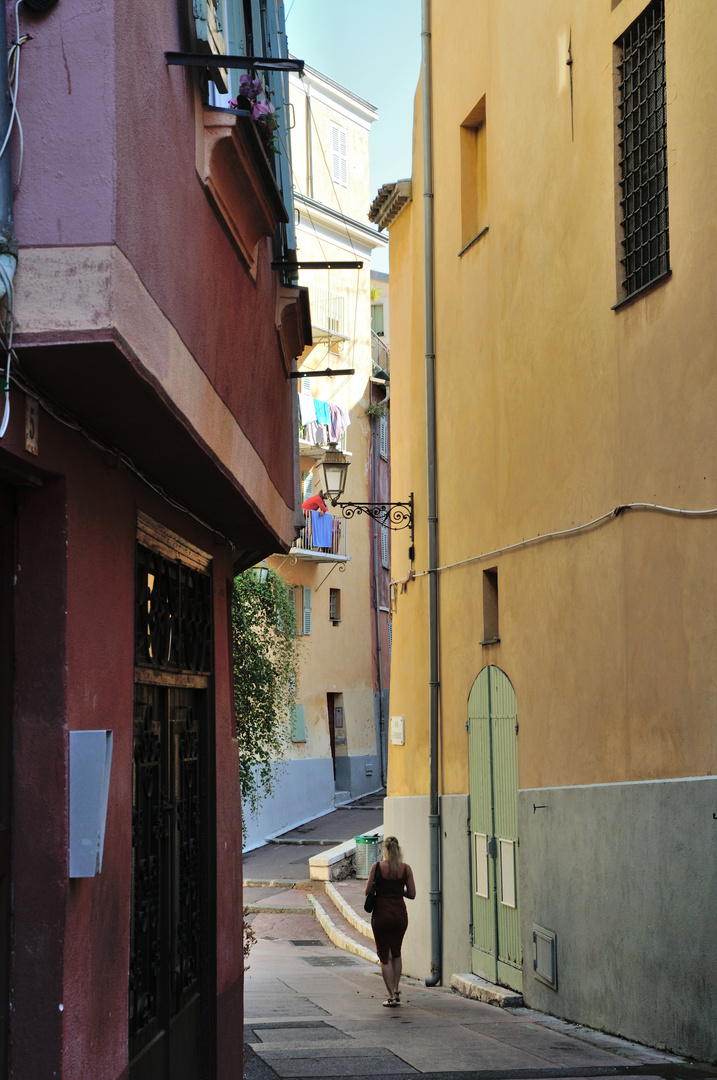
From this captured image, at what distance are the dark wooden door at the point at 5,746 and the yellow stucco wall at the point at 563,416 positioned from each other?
5.50m

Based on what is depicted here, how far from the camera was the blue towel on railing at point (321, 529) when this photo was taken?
34.6 metres

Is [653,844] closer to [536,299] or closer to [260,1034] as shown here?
[260,1034]

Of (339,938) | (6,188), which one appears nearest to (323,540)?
(339,938)

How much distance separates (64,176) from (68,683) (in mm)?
1598

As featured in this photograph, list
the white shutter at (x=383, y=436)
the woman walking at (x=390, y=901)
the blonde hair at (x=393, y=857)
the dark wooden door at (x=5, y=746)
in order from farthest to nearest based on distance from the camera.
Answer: the white shutter at (x=383, y=436), the blonde hair at (x=393, y=857), the woman walking at (x=390, y=901), the dark wooden door at (x=5, y=746)

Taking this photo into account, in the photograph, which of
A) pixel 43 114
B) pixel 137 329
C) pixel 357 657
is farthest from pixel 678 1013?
pixel 357 657

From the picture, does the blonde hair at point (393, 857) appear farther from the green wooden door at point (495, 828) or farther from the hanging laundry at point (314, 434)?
the hanging laundry at point (314, 434)

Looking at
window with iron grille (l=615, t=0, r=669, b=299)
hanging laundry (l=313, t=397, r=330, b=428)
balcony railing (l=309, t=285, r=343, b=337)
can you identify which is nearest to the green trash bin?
hanging laundry (l=313, t=397, r=330, b=428)

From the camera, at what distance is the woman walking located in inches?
460

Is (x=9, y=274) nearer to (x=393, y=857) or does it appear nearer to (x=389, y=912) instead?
(x=393, y=857)

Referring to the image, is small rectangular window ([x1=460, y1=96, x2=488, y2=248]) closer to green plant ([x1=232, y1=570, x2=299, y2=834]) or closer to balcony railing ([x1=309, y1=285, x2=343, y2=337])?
green plant ([x1=232, y1=570, x2=299, y2=834])

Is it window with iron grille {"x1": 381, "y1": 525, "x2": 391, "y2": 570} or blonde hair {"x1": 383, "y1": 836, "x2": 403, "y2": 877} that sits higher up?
window with iron grille {"x1": 381, "y1": 525, "x2": 391, "y2": 570}

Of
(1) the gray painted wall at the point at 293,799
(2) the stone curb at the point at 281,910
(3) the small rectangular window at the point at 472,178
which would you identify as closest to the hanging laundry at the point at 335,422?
(1) the gray painted wall at the point at 293,799

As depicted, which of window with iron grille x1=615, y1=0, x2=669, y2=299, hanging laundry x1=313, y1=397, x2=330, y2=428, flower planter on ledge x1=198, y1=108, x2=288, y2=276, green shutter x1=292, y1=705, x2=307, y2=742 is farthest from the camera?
green shutter x1=292, y1=705, x2=307, y2=742
